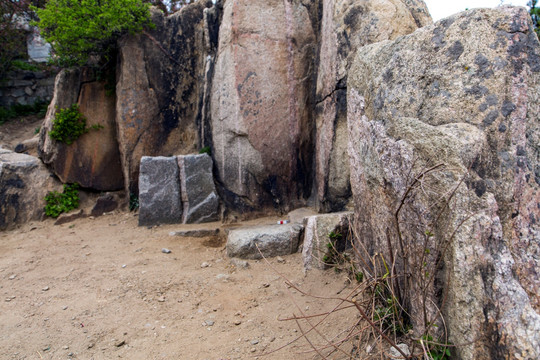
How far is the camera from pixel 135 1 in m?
5.59

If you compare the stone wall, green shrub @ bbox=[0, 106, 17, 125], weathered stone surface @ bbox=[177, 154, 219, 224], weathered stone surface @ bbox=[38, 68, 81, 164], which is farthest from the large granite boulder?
the stone wall

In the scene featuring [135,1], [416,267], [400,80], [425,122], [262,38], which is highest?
[135,1]

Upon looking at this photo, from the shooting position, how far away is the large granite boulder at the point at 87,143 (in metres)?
5.79

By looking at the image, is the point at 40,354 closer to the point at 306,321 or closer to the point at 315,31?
the point at 306,321

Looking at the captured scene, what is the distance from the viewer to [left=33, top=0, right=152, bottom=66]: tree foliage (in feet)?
17.4

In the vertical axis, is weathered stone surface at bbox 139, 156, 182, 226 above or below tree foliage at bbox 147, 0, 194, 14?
below

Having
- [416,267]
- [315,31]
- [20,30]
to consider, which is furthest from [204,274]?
[20,30]

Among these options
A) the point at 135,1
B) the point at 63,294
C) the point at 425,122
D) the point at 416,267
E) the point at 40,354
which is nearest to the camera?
the point at 416,267

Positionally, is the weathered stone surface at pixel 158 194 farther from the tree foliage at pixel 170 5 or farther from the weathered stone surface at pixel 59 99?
the tree foliage at pixel 170 5

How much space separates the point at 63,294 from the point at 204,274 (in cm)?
116

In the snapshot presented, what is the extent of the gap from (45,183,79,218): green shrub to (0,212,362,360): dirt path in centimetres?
74

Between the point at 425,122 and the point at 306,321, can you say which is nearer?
the point at 425,122

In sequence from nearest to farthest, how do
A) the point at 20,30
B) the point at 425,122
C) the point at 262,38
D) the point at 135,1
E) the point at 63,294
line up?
1. the point at 425,122
2. the point at 63,294
3. the point at 262,38
4. the point at 135,1
5. the point at 20,30

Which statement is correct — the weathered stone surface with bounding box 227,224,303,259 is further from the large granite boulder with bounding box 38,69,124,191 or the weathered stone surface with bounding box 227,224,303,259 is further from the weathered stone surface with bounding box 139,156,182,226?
the large granite boulder with bounding box 38,69,124,191
